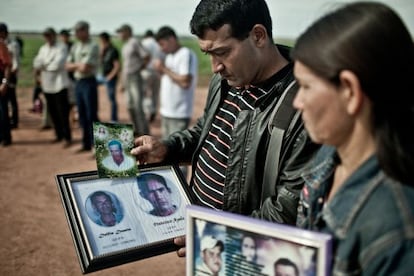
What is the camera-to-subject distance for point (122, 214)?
1959 mm

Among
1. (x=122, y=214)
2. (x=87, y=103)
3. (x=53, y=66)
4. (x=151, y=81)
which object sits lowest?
(x=151, y=81)

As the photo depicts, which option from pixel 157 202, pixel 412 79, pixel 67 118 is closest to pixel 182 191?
pixel 157 202

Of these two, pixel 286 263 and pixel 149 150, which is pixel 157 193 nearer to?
pixel 149 150

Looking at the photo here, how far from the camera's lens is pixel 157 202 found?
206 centimetres

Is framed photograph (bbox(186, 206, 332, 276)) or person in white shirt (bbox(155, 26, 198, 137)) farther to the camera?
person in white shirt (bbox(155, 26, 198, 137))

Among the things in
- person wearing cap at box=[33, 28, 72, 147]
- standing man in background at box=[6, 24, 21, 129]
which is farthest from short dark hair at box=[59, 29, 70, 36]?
standing man in background at box=[6, 24, 21, 129]

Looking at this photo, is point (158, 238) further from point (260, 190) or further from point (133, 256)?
point (260, 190)

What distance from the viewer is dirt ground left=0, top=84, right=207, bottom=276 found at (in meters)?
4.04

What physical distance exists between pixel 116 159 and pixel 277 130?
779mm

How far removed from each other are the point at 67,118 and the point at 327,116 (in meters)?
7.54

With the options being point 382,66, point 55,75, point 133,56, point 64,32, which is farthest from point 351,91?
point 64,32

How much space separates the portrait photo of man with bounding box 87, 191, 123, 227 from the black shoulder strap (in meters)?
0.70

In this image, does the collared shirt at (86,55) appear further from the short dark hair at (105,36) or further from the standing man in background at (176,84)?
the standing man in background at (176,84)

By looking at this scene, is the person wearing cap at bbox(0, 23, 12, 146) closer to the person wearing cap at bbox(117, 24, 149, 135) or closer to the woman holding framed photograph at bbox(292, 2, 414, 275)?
the person wearing cap at bbox(117, 24, 149, 135)
